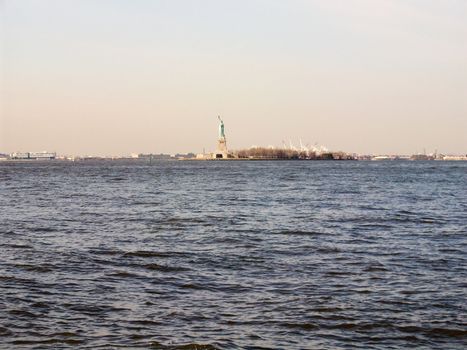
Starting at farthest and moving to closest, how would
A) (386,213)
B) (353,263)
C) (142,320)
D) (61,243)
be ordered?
(386,213)
(61,243)
(353,263)
(142,320)

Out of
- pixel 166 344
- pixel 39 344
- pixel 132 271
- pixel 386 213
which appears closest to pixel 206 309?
pixel 166 344

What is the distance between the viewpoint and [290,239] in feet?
76.5

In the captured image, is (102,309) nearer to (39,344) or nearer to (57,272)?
(39,344)

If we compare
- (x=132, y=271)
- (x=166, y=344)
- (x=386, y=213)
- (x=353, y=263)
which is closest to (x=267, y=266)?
(x=353, y=263)

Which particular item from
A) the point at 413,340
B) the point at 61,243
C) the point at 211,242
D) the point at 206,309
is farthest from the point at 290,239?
the point at 413,340

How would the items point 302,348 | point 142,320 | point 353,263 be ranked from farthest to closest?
point 353,263 → point 142,320 → point 302,348

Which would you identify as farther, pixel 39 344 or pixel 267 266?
pixel 267 266

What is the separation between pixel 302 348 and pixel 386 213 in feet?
81.4

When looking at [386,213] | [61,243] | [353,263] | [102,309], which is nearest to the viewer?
[102,309]

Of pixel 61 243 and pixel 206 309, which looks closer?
pixel 206 309

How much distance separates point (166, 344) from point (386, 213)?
25489 millimetres

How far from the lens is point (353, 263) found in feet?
59.7

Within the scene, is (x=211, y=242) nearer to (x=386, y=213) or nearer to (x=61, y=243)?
(x=61, y=243)


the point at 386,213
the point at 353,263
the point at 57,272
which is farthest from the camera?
the point at 386,213
